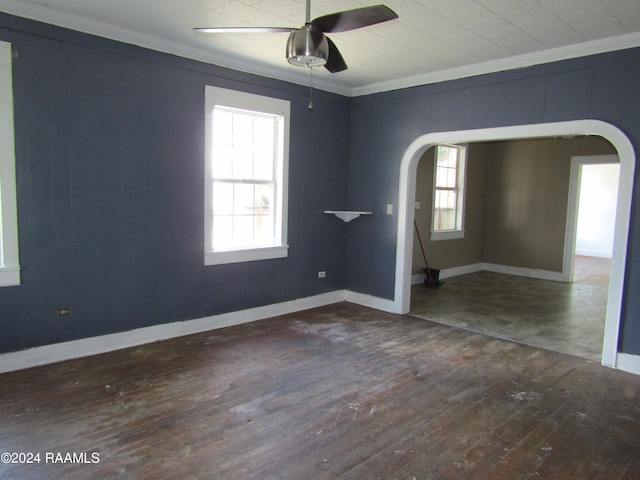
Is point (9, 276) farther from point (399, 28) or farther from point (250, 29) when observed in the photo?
point (399, 28)

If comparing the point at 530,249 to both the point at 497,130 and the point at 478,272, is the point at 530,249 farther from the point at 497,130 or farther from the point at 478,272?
the point at 497,130

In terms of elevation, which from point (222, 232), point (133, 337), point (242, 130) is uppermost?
point (242, 130)

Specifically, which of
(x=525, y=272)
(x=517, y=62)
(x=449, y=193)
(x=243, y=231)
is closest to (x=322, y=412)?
(x=243, y=231)

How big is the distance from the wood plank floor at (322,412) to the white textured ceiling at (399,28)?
279 cm

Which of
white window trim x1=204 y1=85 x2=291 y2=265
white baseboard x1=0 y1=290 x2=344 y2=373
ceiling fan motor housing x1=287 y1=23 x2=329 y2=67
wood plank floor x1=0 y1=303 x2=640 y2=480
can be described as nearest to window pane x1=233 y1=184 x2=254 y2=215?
white window trim x1=204 y1=85 x2=291 y2=265

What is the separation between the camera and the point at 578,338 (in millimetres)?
4754

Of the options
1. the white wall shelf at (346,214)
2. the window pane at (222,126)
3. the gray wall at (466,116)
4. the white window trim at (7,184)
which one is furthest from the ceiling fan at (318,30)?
the white wall shelf at (346,214)

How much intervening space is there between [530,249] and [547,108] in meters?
4.66

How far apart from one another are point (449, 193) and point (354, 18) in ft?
20.0

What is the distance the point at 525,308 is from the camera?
5996 mm

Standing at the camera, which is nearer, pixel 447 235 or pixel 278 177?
pixel 278 177

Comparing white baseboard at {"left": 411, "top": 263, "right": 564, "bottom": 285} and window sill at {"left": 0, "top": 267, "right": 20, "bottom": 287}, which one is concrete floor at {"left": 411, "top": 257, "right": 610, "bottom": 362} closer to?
white baseboard at {"left": 411, "top": 263, "right": 564, "bottom": 285}

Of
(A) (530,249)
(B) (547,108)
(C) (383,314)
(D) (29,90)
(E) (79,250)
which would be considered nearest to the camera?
(D) (29,90)

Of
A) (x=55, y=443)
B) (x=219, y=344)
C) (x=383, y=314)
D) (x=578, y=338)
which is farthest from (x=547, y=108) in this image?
(x=55, y=443)
